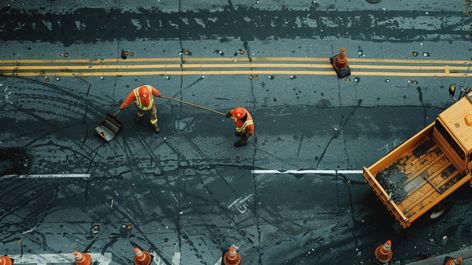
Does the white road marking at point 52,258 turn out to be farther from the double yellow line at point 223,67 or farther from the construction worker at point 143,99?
the double yellow line at point 223,67

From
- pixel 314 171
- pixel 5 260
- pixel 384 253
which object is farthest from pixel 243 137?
pixel 5 260

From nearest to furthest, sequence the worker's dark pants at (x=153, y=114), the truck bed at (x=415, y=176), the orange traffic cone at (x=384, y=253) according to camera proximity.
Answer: the truck bed at (x=415, y=176)
the orange traffic cone at (x=384, y=253)
the worker's dark pants at (x=153, y=114)

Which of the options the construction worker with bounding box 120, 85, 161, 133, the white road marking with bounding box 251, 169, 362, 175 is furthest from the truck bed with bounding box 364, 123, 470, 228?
the construction worker with bounding box 120, 85, 161, 133

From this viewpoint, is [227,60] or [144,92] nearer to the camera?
[144,92]

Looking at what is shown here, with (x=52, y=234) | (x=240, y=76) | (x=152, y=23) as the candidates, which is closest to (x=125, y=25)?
(x=152, y=23)

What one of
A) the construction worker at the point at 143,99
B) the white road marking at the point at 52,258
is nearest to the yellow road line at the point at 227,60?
the construction worker at the point at 143,99

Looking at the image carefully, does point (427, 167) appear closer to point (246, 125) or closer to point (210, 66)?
point (246, 125)
